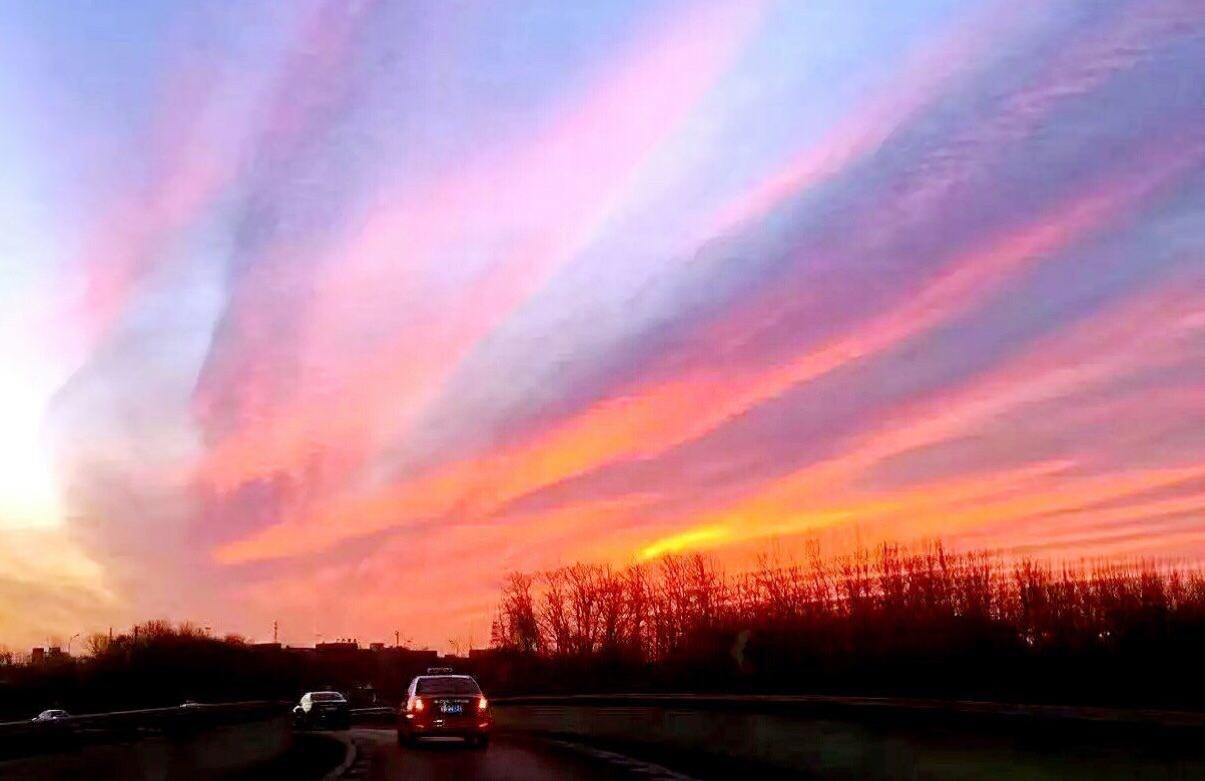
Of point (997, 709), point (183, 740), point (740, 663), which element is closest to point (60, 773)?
point (183, 740)

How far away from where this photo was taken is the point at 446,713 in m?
32.8

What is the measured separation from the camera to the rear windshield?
33.6m

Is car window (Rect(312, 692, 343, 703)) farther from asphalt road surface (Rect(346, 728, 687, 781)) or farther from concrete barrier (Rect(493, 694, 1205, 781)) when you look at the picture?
concrete barrier (Rect(493, 694, 1205, 781))

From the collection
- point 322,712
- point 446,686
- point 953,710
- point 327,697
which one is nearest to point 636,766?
point 953,710

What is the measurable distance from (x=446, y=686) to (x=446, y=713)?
117cm

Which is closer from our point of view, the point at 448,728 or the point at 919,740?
the point at 919,740

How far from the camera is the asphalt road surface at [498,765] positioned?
69.5ft

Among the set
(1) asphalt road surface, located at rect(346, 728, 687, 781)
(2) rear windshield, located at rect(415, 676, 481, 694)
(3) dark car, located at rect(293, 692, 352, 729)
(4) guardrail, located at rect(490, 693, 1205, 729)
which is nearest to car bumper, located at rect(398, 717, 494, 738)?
(1) asphalt road surface, located at rect(346, 728, 687, 781)

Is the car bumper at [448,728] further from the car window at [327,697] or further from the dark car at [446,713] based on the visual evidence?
the car window at [327,697]

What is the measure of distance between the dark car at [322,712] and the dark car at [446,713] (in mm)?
21477

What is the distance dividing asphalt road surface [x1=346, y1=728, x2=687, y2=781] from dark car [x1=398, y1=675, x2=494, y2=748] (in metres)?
0.45

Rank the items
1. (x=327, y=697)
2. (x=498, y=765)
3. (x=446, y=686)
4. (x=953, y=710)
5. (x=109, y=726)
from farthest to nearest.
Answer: (x=327, y=697) → (x=446, y=686) → (x=498, y=765) → (x=109, y=726) → (x=953, y=710)

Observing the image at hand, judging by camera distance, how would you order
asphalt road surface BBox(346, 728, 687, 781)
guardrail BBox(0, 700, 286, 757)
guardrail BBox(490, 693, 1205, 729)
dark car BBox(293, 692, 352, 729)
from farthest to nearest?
dark car BBox(293, 692, 352, 729)
asphalt road surface BBox(346, 728, 687, 781)
guardrail BBox(0, 700, 286, 757)
guardrail BBox(490, 693, 1205, 729)

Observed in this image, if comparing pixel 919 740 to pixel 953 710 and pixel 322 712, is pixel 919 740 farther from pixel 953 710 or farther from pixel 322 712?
pixel 322 712
